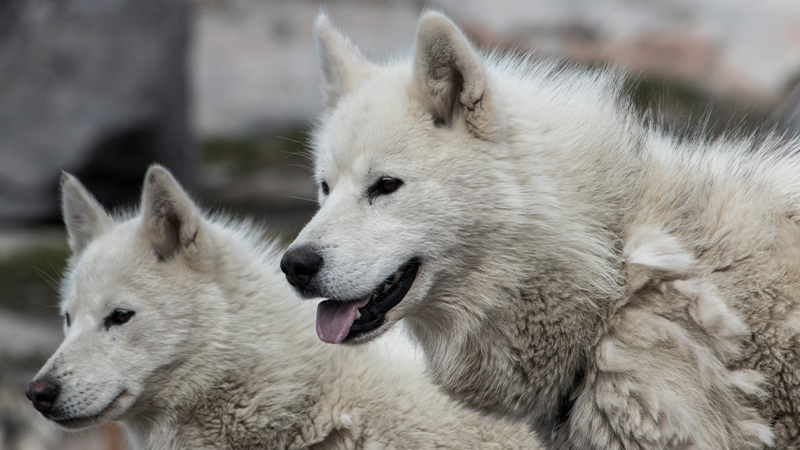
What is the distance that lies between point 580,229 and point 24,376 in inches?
266

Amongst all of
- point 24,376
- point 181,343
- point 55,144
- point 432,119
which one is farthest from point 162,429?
point 55,144

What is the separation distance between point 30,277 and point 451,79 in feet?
24.7

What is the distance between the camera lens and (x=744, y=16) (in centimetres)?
1312

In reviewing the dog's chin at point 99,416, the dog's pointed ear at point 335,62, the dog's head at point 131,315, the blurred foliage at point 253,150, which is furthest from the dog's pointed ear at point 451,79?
the blurred foliage at point 253,150

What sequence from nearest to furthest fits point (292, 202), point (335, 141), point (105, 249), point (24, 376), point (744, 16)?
point (335, 141), point (105, 249), point (24, 376), point (292, 202), point (744, 16)

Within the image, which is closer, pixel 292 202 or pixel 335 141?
pixel 335 141

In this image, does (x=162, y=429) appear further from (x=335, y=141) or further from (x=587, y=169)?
(x=587, y=169)

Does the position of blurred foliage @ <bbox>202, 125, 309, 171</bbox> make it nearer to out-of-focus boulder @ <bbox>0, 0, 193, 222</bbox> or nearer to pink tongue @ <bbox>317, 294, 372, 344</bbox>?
out-of-focus boulder @ <bbox>0, 0, 193, 222</bbox>

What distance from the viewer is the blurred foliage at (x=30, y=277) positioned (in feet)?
28.8

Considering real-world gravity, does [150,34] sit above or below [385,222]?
below

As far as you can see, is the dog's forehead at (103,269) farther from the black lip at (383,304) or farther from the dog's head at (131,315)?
the black lip at (383,304)

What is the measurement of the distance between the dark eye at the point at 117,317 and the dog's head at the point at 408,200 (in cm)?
131

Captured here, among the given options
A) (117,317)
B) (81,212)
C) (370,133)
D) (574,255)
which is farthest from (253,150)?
(574,255)

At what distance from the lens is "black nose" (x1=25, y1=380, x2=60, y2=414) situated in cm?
385
